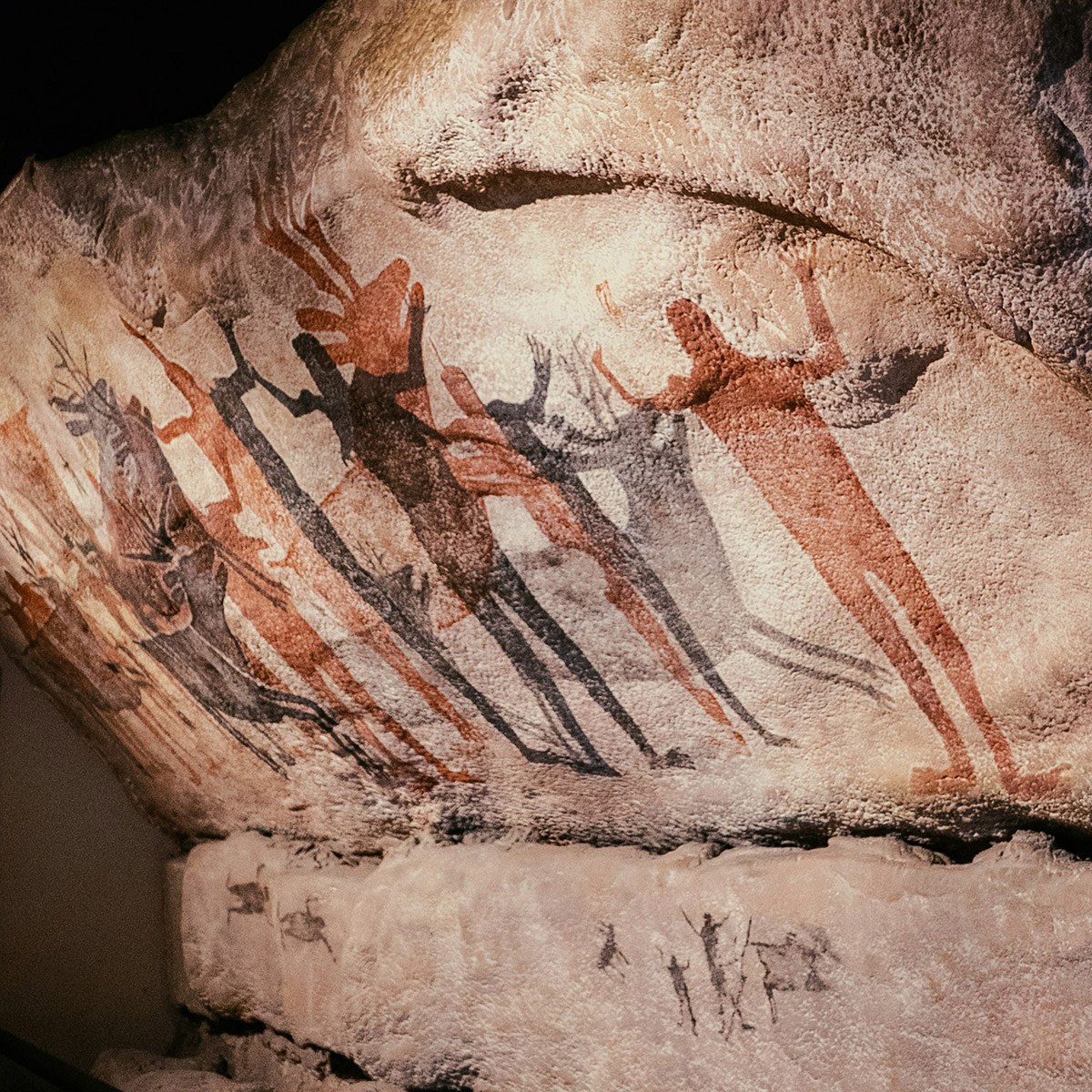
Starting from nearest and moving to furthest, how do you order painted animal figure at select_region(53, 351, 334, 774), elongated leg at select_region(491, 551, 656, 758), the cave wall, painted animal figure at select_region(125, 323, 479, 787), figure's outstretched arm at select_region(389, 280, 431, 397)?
figure's outstretched arm at select_region(389, 280, 431, 397)
elongated leg at select_region(491, 551, 656, 758)
painted animal figure at select_region(125, 323, 479, 787)
painted animal figure at select_region(53, 351, 334, 774)
the cave wall

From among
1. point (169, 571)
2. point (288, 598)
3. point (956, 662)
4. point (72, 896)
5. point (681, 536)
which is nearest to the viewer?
point (956, 662)

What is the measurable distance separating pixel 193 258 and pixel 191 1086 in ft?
5.70

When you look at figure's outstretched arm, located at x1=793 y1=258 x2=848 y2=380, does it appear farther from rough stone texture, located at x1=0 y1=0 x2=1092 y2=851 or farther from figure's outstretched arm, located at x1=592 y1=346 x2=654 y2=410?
figure's outstretched arm, located at x1=592 y1=346 x2=654 y2=410

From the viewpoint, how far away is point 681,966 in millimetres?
1520

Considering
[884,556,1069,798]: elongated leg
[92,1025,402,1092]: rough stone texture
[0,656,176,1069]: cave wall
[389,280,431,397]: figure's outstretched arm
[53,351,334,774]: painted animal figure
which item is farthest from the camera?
[0,656,176,1069]: cave wall

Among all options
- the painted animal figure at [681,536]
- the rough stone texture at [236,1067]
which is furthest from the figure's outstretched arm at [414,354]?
the rough stone texture at [236,1067]

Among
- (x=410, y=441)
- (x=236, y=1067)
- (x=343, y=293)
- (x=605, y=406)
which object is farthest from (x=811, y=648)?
(x=236, y=1067)

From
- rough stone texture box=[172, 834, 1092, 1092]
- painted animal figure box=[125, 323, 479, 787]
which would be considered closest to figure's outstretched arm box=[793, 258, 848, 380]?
rough stone texture box=[172, 834, 1092, 1092]

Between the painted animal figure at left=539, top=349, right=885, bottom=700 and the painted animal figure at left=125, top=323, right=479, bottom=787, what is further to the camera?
the painted animal figure at left=125, top=323, right=479, bottom=787

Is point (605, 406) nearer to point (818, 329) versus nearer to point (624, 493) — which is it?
point (624, 493)

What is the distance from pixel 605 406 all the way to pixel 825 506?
0.34m

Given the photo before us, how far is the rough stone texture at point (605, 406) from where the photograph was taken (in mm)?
1053

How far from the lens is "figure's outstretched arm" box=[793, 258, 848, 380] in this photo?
1.17m

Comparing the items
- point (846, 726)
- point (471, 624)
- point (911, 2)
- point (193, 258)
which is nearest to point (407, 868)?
point (471, 624)
